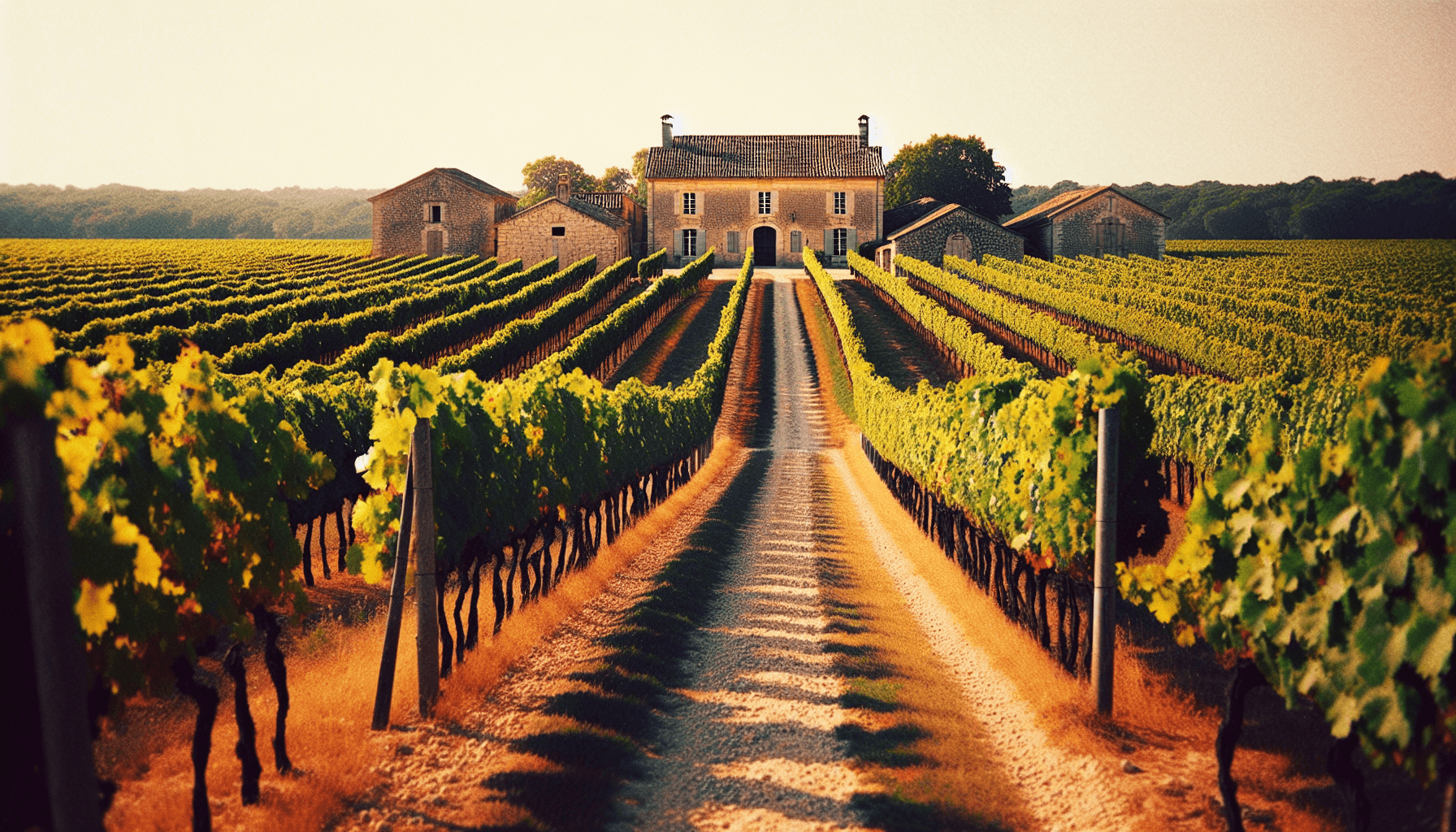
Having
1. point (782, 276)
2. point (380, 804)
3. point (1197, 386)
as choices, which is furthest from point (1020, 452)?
point (782, 276)

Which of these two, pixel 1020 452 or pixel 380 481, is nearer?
pixel 380 481

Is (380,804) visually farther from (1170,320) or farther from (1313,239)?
(1313,239)

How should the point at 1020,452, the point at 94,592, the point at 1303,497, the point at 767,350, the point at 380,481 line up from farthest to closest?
the point at 767,350 < the point at 1020,452 < the point at 380,481 < the point at 1303,497 < the point at 94,592

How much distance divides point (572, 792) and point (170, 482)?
2574mm

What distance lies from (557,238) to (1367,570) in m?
59.6

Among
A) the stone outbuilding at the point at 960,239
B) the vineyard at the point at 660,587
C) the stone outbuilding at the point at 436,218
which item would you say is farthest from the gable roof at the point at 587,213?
the vineyard at the point at 660,587

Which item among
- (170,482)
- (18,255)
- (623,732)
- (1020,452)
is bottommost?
(623,732)

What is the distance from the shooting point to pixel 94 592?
4.08m

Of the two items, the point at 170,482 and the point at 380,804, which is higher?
the point at 170,482

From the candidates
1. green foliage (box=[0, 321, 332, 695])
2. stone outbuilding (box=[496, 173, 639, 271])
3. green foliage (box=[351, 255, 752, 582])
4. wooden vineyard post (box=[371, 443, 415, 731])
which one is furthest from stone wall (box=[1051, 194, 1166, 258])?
green foliage (box=[0, 321, 332, 695])

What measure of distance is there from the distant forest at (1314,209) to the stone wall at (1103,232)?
8.22ft

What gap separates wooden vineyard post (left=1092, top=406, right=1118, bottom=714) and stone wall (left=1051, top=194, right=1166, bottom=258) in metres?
56.5

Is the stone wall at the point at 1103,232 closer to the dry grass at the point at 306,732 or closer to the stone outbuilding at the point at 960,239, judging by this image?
the stone outbuilding at the point at 960,239

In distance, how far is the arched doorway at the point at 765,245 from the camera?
6612 centimetres
